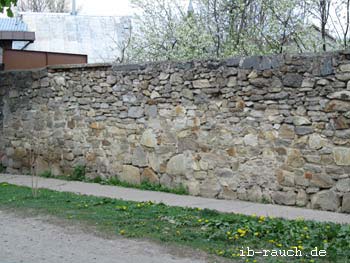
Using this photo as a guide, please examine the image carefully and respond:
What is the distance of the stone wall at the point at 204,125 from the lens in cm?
806

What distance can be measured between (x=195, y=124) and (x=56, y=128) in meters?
3.68

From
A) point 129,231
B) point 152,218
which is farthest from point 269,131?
point 129,231

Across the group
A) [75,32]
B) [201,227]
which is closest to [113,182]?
Answer: [201,227]

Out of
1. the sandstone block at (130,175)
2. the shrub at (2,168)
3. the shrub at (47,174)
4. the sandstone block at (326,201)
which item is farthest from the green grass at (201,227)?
the shrub at (2,168)

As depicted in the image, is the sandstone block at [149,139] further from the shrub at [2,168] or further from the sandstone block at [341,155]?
the shrub at [2,168]

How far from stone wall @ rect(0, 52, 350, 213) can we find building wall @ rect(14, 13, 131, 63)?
1238 centimetres

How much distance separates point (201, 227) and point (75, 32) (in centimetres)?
2066

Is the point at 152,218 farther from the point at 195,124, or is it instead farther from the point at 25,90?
the point at 25,90

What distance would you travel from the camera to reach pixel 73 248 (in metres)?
6.08

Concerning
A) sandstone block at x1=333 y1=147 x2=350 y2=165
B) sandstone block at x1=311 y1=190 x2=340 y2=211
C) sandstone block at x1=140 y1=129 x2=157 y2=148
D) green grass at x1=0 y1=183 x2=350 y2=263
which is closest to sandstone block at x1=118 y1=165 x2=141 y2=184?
sandstone block at x1=140 y1=129 x2=157 y2=148

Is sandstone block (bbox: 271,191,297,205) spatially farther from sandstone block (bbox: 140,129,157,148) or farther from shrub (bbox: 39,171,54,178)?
shrub (bbox: 39,171,54,178)

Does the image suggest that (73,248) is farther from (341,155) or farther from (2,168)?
(2,168)

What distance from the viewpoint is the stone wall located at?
806cm

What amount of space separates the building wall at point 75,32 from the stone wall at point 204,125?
40.6ft
